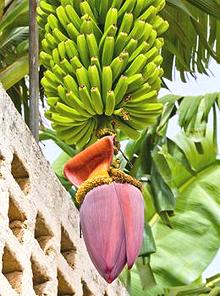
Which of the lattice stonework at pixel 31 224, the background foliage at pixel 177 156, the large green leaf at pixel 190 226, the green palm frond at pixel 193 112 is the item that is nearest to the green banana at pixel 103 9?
the lattice stonework at pixel 31 224

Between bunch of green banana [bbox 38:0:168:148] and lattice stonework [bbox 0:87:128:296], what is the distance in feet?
0.54

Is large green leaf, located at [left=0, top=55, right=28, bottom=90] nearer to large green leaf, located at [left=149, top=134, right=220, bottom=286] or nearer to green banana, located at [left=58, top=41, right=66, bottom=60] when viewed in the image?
green banana, located at [left=58, top=41, right=66, bottom=60]

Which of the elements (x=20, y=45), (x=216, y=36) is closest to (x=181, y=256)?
(x=216, y=36)

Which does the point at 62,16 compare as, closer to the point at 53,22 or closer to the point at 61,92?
the point at 53,22

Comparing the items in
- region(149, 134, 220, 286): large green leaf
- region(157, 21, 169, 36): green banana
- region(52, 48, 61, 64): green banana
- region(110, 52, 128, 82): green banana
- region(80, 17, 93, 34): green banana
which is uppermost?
region(80, 17, 93, 34): green banana

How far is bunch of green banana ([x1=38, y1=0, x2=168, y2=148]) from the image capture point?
123 cm

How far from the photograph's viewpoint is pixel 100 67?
127 centimetres

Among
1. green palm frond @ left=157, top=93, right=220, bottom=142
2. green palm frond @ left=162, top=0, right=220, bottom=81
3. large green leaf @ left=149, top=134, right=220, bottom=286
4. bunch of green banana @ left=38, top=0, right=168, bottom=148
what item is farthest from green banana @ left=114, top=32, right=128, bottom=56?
large green leaf @ left=149, top=134, right=220, bottom=286

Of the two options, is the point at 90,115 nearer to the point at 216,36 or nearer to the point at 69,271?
the point at 69,271

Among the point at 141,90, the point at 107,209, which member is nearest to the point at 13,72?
the point at 141,90

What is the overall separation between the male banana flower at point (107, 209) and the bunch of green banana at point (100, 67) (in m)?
0.12

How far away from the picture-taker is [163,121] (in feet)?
8.82

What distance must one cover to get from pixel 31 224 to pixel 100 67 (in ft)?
1.21

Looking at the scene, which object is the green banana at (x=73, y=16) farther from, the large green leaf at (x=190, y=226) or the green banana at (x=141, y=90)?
the large green leaf at (x=190, y=226)
